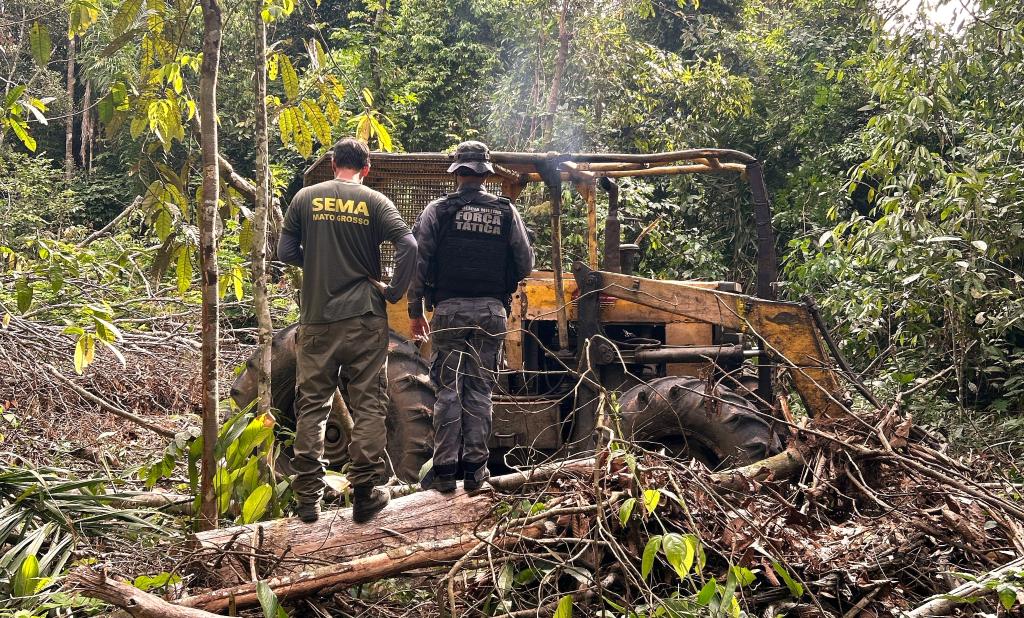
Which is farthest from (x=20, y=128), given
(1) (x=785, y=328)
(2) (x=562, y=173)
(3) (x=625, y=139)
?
(3) (x=625, y=139)

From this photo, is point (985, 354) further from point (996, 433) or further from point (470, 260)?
point (470, 260)

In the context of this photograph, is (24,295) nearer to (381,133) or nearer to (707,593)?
(381,133)

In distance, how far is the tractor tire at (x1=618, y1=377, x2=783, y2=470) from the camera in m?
6.01

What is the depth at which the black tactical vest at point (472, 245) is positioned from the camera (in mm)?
5332

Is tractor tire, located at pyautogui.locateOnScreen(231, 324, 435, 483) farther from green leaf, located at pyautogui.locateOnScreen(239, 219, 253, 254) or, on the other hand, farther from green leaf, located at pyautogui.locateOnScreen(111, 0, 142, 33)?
green leaf, located at pyautogui.locateOnScreen(111, 0, 142, 33)

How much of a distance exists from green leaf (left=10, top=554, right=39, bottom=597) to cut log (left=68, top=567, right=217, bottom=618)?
1.36 ft

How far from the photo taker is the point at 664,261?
558 inches

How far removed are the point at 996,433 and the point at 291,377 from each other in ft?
17.9

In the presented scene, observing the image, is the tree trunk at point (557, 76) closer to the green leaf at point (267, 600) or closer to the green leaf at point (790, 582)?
the green leaf at point (790, 582)

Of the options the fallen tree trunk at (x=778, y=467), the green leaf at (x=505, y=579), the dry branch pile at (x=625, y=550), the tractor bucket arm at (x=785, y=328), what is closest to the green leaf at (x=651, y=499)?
the dry branch pile at (x=625, y=550)

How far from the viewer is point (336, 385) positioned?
16.5 ft


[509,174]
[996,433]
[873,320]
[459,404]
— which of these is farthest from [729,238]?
[459,404]

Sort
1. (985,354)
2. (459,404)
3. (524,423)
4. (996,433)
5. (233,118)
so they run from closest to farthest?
1. (459,404)
2. (524,423)
3. (996,433)
4. (985,354)
5. (233,118)

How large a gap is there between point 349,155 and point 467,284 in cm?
94
